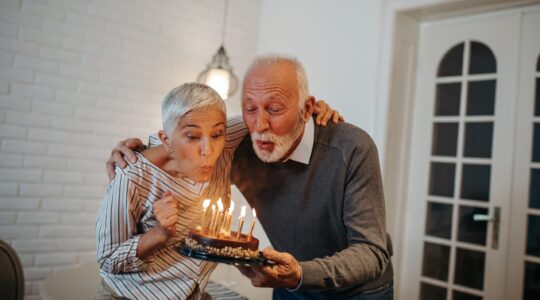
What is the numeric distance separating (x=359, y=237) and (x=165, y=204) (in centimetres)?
69

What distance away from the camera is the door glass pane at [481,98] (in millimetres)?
3418

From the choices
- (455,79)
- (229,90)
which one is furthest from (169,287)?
(229,90)

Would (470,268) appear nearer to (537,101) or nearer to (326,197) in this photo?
(537,101)

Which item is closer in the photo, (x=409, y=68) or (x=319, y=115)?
(x=319, y=115)

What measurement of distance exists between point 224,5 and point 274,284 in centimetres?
373

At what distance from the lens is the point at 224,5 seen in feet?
15.0

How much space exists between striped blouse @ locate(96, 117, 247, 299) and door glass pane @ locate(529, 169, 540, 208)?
8.34 feet

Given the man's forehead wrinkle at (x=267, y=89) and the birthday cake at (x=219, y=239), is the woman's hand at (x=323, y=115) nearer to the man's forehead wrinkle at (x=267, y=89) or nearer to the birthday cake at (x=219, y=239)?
the man's forehead wrinkle at (x=267, y=89)

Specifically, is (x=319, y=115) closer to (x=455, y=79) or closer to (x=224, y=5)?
(x=455, y=79)

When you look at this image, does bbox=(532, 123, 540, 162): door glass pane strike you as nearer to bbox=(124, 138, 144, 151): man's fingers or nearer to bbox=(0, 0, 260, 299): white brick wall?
bbox=(124, 138, 144, 151): man's fingers

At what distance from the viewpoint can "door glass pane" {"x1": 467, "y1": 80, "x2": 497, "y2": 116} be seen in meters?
3.42

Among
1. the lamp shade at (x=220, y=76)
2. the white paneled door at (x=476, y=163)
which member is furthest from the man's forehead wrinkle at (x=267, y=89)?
the lamp shade at (x=220, y=76)

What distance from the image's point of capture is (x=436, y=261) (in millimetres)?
3650

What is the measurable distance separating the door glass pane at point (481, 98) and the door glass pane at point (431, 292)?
134 centimetres
